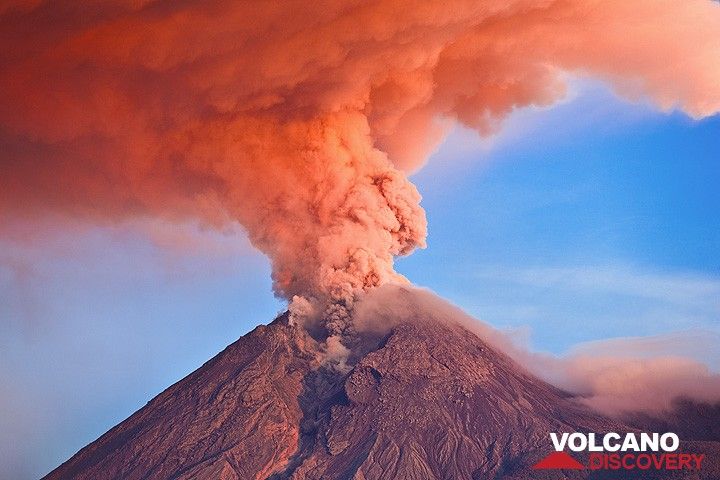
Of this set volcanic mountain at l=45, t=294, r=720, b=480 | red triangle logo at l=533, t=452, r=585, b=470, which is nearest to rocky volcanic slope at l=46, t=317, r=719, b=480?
volcanic mountain at l=45, t=294, r=720, b=480

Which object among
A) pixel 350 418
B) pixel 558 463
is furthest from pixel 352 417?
pixel 558 463

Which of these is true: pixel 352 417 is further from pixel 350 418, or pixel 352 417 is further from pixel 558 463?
pixel 558 463

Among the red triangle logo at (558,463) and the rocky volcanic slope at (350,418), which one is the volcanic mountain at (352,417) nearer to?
the rocky volcanic slope at (350,418)

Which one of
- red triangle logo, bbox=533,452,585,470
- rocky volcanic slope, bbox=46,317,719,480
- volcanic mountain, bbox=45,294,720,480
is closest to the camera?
red triangle logo, bbox=533,452,585,470

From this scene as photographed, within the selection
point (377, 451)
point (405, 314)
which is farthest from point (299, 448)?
point (405, 314)

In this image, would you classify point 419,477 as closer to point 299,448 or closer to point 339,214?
point 299,448

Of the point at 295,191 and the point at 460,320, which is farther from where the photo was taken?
the point at 460,320

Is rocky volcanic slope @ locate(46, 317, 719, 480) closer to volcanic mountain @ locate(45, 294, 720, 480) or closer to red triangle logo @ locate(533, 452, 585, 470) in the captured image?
volcanic mountain @ locate(45, 294, 720, 480)
